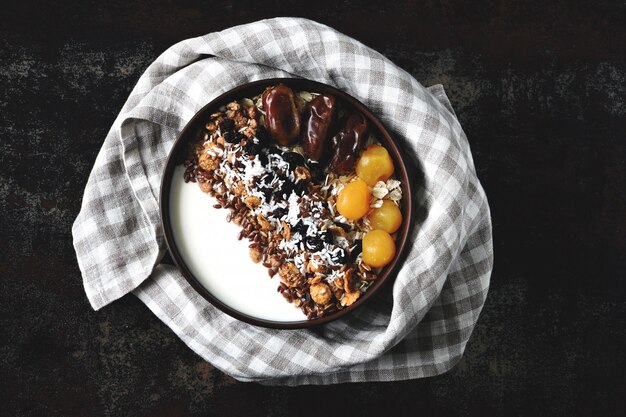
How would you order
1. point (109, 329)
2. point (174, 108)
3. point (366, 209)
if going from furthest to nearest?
point (109, 329), point (174, 108), point (366, 209)

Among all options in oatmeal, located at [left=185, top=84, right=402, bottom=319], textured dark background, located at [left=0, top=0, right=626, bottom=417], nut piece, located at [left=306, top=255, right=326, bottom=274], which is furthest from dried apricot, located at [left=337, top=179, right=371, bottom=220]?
textured dark background, located at [left=0, top=0, right=626, bottom=417]

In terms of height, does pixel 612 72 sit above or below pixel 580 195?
above

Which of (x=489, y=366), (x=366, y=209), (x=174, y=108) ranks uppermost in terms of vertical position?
(x=174, y=108)

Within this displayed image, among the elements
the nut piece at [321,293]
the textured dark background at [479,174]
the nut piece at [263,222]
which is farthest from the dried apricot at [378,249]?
the textured dark background at [479,174]

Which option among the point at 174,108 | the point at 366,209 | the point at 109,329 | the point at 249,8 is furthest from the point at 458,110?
the point at 109,329

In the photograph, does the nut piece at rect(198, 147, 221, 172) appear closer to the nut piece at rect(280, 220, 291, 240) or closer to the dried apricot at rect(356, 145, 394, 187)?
the nut piece at rect(280, 220, 291, 240)

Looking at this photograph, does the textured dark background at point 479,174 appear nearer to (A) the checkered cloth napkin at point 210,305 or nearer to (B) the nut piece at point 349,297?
(A) the checkered cloth napkin at point 210,305

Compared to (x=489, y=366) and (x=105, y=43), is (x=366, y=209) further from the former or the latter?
(x=105, y=43)
